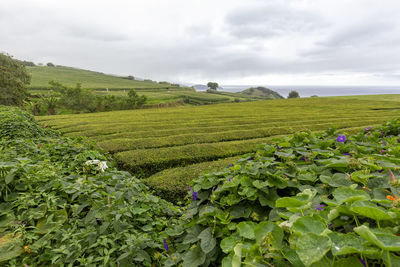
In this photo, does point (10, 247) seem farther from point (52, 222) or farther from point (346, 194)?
point (346, 194)

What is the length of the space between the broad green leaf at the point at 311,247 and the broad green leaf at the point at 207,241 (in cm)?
71

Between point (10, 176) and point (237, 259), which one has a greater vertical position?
point (237, 259)

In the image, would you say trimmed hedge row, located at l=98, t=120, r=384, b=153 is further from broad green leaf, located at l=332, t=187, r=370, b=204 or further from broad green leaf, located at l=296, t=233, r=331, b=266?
broad green leaf, located at l=296, t=233, r=331, b=266

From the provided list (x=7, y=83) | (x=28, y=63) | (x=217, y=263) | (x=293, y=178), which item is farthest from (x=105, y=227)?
(x=28, y=63)

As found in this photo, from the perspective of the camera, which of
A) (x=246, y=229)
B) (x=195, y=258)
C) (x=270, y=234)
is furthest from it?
(x=195, y=258)

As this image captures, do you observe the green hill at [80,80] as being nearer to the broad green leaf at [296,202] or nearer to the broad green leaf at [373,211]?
the broad green leaf at [296,202]

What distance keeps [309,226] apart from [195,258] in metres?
0.83

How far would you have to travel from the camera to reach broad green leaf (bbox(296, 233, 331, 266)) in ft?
2.14

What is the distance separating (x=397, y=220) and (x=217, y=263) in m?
1.05

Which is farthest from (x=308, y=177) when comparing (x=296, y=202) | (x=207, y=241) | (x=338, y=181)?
(x=207, y=241)

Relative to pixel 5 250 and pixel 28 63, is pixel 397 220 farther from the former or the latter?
pixel 28 63

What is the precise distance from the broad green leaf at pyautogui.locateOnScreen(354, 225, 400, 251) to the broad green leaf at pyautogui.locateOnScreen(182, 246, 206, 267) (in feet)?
3.02

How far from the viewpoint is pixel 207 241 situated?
4.38 ft

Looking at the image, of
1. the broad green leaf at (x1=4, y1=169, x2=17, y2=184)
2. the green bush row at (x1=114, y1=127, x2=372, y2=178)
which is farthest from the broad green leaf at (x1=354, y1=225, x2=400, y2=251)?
the green bush row at (x1=114, y1=127, x2=372, y2=178)
